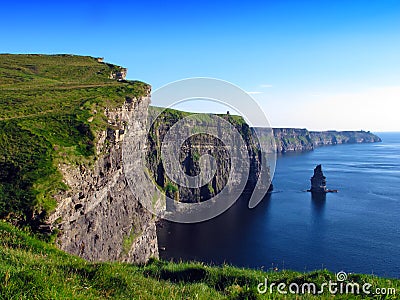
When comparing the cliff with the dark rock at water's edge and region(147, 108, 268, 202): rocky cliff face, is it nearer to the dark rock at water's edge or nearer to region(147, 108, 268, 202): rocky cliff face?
region(147, 108, 268, 202): rocky cliff face

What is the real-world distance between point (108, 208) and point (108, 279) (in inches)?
1279

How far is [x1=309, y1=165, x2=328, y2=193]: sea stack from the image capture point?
132 m

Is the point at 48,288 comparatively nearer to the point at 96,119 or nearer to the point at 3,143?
the point at 3,143

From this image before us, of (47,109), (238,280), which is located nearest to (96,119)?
(47,109)

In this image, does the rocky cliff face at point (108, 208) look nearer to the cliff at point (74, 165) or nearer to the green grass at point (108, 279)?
the cliff at point (74, 165)

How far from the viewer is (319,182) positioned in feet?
437

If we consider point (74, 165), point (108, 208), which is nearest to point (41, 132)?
point (74, 165)

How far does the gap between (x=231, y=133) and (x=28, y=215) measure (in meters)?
142

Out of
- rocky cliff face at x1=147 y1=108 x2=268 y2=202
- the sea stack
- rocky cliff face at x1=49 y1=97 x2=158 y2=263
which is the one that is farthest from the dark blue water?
rocky cliff face at x1=49 y1=97 x2=158 y2=263

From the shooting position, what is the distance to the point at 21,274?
6.50 m

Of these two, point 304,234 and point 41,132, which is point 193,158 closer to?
point 304,234

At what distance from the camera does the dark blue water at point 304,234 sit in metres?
63.5

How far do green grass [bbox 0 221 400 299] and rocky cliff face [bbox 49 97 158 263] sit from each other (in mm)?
12310

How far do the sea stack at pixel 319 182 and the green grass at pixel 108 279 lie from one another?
421 feet
